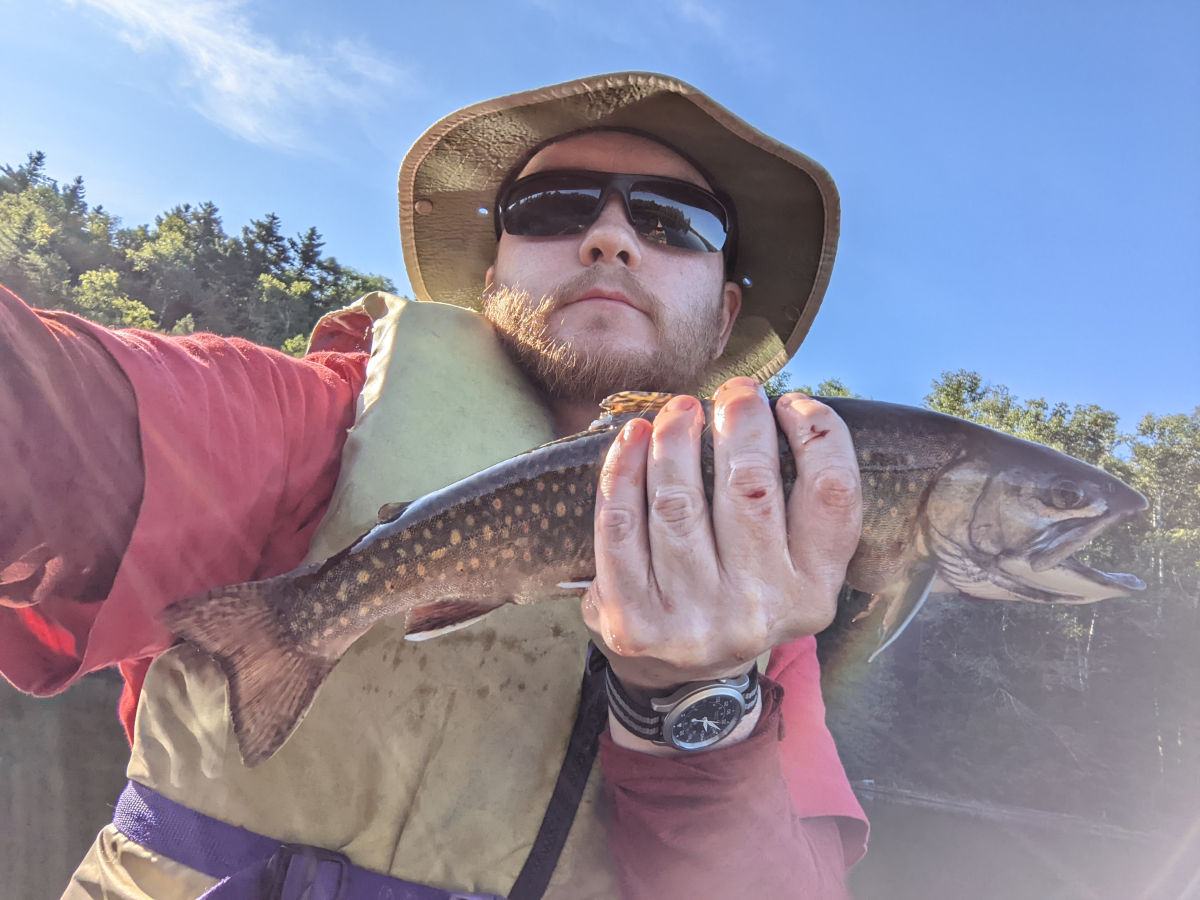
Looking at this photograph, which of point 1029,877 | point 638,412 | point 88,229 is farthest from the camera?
point 88,229

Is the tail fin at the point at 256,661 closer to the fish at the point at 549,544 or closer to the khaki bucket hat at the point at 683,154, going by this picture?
the fish at the point at 549,544

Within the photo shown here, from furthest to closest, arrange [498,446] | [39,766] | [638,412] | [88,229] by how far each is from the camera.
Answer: [88,229], [39,766], [498,446], [638,412]

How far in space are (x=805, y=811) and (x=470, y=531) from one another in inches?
73.0

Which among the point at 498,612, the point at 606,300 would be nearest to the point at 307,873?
the point at 498,612

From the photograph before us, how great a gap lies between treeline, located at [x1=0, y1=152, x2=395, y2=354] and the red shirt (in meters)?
60.0

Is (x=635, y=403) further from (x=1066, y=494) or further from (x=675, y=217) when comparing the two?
(x=675, y=217)

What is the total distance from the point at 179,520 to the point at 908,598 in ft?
6.89

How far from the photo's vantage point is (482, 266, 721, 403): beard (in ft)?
9.14

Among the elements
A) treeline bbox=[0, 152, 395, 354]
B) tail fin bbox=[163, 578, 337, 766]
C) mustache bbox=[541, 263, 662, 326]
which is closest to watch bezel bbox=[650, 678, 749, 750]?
tail fin bbox=[163, 578, 337, 766]

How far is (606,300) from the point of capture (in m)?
2.84

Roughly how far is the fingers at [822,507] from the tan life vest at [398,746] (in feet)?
3.18

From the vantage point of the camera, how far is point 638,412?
1.88 meters

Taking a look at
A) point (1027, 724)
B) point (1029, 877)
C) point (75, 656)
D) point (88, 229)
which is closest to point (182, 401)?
point (75, 656)

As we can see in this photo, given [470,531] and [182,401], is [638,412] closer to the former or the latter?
[470,531]
